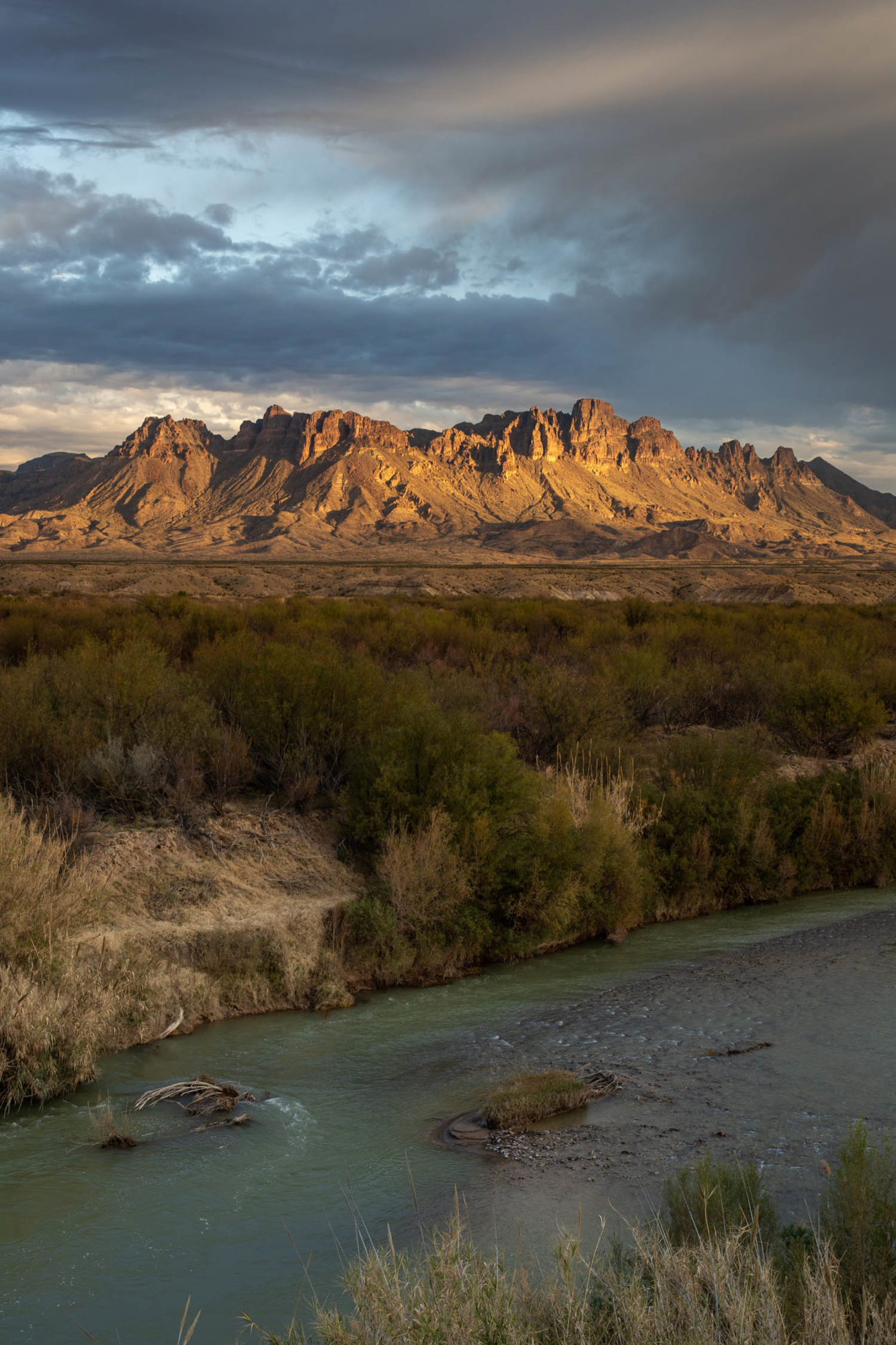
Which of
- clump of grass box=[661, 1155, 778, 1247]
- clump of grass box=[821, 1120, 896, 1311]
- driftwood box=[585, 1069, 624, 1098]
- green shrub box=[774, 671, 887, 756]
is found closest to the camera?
clump of grass box=[821, 1120, 896, 1311]

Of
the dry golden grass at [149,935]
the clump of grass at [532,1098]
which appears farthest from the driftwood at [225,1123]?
A: the clump of grass at [532,1098]

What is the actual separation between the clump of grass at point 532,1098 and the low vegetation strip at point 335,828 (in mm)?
3104

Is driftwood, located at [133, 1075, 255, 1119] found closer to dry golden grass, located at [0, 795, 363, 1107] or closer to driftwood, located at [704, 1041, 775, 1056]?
dry golden grass, located at [0, 795, 363, 1107]

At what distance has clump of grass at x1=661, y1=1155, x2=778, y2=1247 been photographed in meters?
4.84

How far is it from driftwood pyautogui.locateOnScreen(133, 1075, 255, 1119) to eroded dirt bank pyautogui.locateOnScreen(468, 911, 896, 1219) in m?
2.27

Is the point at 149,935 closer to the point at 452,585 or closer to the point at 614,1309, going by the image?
the point at 614,1309

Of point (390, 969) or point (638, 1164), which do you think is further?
point (390, 969)

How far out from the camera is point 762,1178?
6406 mm

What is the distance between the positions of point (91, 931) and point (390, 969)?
342 cm

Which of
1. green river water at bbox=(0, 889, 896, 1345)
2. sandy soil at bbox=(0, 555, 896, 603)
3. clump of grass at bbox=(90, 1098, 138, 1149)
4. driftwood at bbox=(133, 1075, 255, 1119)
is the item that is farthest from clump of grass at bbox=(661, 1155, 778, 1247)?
sandy soil at bbox=(0, 555, 896, 603)

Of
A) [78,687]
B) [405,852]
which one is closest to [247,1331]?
[405,852]

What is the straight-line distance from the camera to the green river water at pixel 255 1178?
5633mm

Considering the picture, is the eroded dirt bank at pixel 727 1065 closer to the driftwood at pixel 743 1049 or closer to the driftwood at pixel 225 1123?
the driftwood at pixel 743 1049

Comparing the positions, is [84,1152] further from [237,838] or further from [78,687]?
[78,687]
